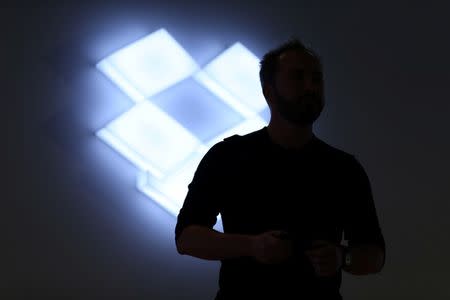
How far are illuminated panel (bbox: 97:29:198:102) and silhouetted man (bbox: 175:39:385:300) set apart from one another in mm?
882

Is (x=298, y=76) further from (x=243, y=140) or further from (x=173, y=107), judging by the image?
(x=173, y=107)

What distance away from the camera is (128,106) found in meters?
1.95

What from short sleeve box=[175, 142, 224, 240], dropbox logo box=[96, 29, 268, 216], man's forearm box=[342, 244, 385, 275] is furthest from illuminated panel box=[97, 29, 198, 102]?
man's forearm box=[342, 244, 385, 275]

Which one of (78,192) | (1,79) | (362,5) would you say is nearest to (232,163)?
(78,192)

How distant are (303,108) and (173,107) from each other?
1002 mm

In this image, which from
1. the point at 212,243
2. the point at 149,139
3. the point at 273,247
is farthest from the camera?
the point at 149,139

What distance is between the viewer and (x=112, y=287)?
1.90 meters

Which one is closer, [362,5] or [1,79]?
[1,79]

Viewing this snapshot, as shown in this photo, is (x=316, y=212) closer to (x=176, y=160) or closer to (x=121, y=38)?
(x=176, y=160)

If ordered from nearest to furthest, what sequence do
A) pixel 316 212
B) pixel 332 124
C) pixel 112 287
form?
1. pixel 316 212
2. pixel 112 287
3. pixel 332 124

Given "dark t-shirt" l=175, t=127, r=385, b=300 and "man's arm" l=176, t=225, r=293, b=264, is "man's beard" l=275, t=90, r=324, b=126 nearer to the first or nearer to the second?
"dark t-shirt" l=175, t=127, r=385, b=300

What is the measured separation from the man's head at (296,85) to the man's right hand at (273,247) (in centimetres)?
29

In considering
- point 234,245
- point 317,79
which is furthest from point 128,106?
point 234,245

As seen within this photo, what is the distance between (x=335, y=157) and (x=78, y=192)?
1.12 metres
